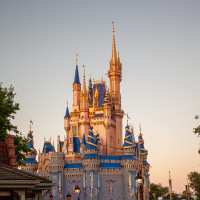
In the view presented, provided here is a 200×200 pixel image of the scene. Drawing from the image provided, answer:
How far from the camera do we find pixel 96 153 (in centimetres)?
6462

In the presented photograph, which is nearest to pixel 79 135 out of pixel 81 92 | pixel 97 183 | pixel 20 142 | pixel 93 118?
pixel 93 118

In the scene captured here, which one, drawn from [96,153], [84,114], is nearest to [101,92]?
[84,114]

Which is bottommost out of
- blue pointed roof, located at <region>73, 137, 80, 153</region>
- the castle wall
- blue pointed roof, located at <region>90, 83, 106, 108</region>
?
the castle wall

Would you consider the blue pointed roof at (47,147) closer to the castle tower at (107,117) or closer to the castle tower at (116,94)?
the castle tower at (107,117)

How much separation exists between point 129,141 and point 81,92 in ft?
62.9

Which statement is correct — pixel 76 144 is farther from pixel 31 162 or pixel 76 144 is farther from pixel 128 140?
pixel 128 140

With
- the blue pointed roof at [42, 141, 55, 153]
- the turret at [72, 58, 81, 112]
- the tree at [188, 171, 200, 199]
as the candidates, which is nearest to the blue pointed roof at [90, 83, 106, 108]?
the turret at [72, 58, 81, 112]

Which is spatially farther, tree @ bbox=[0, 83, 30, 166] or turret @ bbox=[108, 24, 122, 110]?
turret @ bbox=[108, 24, 122, 110]

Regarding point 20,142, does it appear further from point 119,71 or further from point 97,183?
point 119,71

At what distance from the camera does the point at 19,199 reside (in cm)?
1336

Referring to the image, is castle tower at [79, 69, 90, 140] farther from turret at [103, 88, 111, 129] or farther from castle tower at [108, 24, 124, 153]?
castle tower at [108, 24, 124, 153]

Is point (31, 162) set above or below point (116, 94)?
below

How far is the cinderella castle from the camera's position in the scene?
63.4m

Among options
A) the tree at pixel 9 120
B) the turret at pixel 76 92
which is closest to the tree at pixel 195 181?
the turret at pixel 76 92
